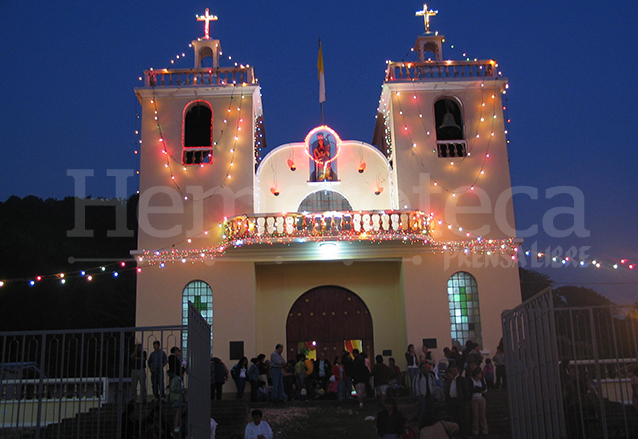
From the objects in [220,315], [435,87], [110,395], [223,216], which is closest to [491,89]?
[435,87]

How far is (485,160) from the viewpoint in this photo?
22734mm

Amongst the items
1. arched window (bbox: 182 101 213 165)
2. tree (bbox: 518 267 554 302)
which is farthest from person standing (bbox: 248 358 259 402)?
tree (bbox: 518 267 554 302)

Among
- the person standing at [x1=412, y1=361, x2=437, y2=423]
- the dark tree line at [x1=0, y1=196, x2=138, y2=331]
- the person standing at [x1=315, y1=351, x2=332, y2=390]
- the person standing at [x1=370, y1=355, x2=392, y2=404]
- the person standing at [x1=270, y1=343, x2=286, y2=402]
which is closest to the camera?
the person standing at [x1=412, y1=361, x2=437, y2=423]

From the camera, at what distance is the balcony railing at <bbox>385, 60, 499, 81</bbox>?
2327cm

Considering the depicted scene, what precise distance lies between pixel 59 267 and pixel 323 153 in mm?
17698

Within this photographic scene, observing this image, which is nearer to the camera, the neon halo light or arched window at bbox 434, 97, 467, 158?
arched window at bbox 434, 97, 467, 158

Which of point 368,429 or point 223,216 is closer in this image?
point 368,429

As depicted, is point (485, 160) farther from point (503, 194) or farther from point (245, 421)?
point (245, 421)

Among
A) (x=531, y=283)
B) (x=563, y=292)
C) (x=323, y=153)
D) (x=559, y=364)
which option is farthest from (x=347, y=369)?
(x=563, y=292)

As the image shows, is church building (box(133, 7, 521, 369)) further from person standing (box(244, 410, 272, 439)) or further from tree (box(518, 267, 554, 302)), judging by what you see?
tree (box(518, 267, 554, 302))

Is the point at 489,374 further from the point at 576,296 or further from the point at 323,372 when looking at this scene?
the point at 576,296

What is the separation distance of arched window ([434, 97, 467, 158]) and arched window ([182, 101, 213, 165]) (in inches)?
306

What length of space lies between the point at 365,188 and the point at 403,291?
4197 millimetres

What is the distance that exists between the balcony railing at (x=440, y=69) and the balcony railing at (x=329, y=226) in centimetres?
528
